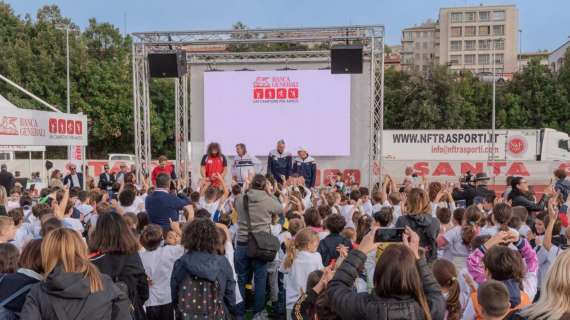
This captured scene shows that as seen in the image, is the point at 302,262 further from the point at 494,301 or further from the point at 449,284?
the point at 494,301

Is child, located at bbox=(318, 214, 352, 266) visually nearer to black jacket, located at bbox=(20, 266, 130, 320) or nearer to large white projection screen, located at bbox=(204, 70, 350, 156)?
black jacket, located at bbox=(20, 266, 130, 320)

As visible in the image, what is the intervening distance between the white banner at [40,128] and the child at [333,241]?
9306 millimetres

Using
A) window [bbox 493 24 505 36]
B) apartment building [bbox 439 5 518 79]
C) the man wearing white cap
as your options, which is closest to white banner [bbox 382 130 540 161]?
the man wearing white cap

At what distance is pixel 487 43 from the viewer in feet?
319

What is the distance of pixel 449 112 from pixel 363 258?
36.4m

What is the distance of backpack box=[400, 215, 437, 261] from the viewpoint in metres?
4.53

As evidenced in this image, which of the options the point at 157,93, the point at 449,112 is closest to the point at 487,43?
the point at 449,112

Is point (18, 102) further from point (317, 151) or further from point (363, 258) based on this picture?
point (363, 258)

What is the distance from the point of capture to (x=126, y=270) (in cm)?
370

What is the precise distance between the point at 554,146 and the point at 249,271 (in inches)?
898

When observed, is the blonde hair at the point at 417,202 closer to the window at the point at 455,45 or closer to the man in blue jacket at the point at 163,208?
the man in blue jacket at the point at 163,208

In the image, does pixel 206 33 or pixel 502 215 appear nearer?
pixel 502 215

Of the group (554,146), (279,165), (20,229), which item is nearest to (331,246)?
(20,229)

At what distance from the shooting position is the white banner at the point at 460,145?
Answer: 2530cm
